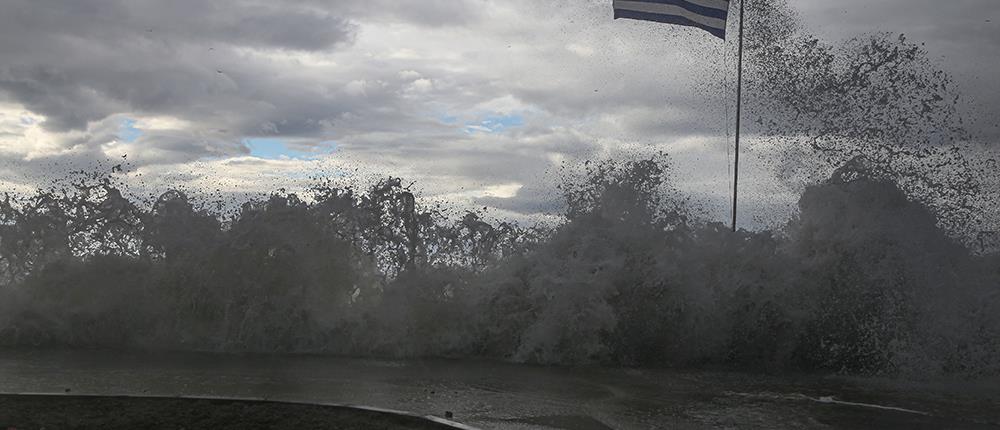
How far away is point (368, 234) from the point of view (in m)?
16.1

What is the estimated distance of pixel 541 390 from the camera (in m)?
9.62

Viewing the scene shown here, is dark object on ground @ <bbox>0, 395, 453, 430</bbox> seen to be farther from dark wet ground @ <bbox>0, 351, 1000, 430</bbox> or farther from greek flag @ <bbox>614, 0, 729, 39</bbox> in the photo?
greek flag @ <bbox>614, 0, 729, 39</bbox>

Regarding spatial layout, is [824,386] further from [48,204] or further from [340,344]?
[48,204]

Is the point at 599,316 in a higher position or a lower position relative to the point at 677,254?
lower

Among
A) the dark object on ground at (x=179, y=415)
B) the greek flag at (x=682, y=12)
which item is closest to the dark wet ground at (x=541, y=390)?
the dark object on ground at (x=179, y=415)

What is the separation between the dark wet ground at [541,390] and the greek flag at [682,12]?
251 inches

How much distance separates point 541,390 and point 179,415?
3878 millimetres

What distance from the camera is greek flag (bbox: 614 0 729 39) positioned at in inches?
598

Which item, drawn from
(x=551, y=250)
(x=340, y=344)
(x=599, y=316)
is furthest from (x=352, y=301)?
(x=599, y=316)

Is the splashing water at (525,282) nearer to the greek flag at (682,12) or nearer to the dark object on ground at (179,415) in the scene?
the greek flag at (682,12)

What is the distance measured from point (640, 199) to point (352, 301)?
16.6ft

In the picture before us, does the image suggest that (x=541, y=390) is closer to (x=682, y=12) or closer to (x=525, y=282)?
(x=525, y=282)

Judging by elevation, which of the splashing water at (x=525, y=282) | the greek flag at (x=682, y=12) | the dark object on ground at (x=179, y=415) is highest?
the greek flag at (x=682, y=12)

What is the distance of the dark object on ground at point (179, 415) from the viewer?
6766mm
